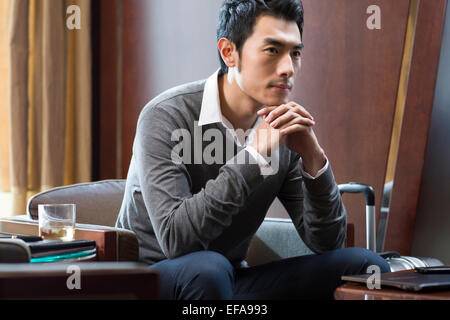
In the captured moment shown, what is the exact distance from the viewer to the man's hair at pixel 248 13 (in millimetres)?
1695

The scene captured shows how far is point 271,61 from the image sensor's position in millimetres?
1670

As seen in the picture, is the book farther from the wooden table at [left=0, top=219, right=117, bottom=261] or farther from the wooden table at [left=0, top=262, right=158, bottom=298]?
the wooden table at [left=0, top=262, right=158, bottom=298]

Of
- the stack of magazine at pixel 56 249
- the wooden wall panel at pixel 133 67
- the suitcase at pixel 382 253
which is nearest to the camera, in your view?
the stack of magazine at pixel 56 249

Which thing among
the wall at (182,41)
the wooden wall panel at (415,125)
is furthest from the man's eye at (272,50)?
the wall at (182,41)

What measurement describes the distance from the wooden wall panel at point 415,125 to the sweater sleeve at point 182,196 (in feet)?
3.38

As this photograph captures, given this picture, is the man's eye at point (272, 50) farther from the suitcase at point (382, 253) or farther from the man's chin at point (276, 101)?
the suitcase at point (382, 253)

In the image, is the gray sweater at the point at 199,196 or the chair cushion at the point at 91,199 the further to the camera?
the chair cushion at the point at 91,199

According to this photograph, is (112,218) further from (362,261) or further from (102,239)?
(362,261)

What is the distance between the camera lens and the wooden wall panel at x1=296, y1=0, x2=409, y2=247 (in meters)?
2.34

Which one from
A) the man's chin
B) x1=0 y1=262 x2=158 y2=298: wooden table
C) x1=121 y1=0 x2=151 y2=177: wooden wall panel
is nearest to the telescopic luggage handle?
the man's chin

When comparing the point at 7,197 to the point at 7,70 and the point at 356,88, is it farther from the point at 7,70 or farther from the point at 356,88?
the point at 356,88

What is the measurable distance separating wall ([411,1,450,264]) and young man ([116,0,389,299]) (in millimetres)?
824

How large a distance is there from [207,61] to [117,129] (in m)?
0.72
